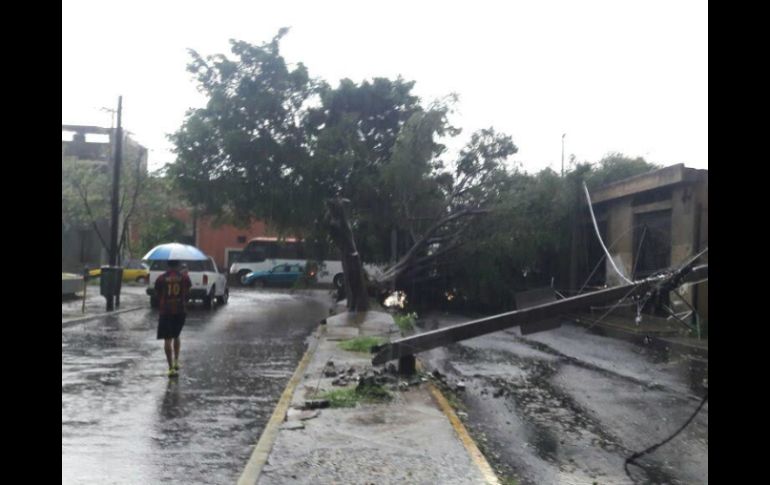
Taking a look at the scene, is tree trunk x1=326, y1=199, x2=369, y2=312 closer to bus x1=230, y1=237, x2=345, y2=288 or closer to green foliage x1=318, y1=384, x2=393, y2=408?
green foliage x1=318, y1=384, x2=393, y2=408

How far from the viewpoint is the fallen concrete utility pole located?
25.8 ft

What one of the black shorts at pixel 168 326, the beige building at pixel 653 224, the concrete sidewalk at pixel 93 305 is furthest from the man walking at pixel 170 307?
the beige building at pixel 653 224

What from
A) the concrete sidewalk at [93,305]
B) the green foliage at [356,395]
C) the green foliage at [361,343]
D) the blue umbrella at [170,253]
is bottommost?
the concrete sidewalk at [93,305]

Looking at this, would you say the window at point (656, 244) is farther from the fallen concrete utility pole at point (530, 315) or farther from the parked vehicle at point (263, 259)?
the parked vehicle at point (263, 259)

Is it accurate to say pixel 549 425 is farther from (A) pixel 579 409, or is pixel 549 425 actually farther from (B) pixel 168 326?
(B) pixel 168 326

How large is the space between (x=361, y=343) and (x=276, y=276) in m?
31.2

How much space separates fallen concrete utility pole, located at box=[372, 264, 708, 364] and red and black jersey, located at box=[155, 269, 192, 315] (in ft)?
9.38

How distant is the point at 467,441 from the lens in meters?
7.09

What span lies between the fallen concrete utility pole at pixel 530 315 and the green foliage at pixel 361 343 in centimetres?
324

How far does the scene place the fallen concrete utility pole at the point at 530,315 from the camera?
25.8ft

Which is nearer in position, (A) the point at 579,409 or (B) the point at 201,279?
(A) the point at 579,409

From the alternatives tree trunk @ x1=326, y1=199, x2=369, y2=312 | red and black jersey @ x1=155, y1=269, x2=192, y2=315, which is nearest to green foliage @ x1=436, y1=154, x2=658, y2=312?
tree trunk @ x1=326, y1=199, x2=369, y2=312

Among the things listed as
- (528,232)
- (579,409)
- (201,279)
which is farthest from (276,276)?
(579,409)
